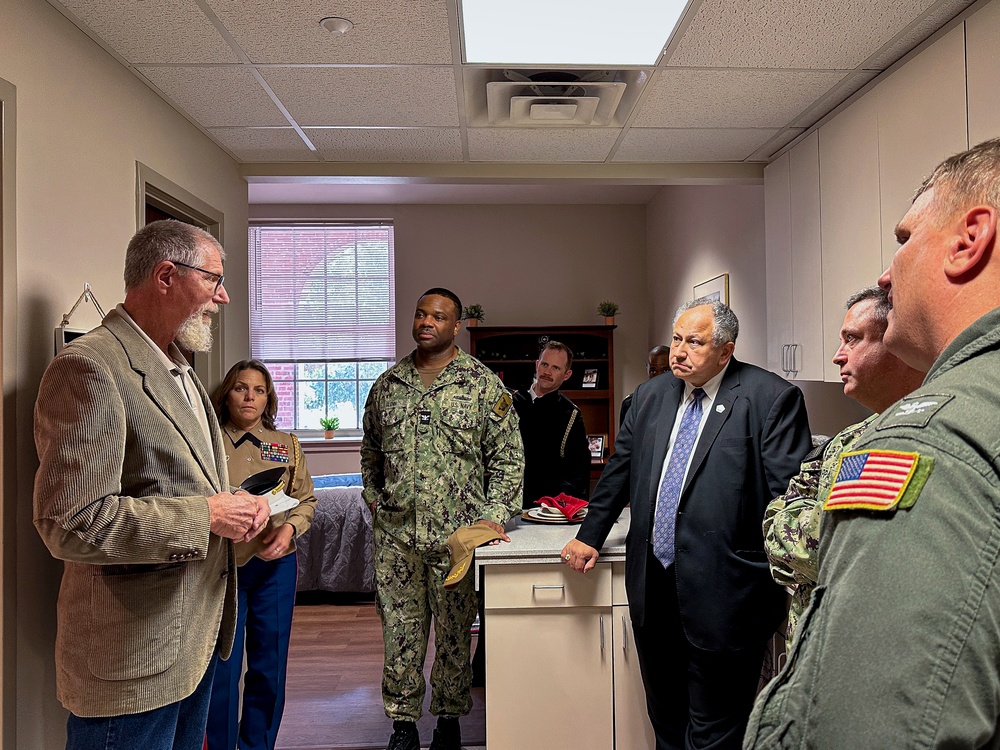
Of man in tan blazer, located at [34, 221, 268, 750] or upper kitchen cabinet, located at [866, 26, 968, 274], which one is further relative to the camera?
upper kitchen cabinet, located at [866, 26, 968, 274]

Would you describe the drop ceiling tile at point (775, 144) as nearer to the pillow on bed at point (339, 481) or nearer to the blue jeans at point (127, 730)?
the blue jeans at point (127, 730)

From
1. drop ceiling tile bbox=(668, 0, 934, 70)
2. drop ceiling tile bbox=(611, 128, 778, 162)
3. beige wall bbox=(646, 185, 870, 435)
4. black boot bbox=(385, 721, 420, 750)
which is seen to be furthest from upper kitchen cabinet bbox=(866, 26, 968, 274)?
black boot bbox=(385, 721, 420, 750)

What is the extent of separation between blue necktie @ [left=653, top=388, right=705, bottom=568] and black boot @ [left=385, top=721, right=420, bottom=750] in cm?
122

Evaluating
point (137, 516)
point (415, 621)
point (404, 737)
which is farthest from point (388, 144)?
point (404, 737)

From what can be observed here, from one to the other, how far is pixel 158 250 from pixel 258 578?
4.39ft

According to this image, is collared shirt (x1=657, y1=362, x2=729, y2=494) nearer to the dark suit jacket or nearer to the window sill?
the dark suit jacket

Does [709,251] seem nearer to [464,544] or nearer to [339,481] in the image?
[339,481]

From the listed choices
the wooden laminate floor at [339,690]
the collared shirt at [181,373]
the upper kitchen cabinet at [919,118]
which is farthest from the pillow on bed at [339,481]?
the upper kitchen cabinet at [919,118]

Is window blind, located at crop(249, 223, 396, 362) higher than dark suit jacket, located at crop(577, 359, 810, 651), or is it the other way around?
window blind, located at crop(249, 223, 396, 362)

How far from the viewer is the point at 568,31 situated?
224 centimetres

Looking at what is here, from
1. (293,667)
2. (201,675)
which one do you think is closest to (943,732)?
(201,675)

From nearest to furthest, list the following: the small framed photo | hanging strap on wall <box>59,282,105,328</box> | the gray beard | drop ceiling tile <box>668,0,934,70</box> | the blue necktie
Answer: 1. the gray beard
2. hanging strap on wall <box>59,282,105,328</box>
3. drop ceiling tile <box>668,0,934,70</box>
4. the blue necktie
5. the small framed photo

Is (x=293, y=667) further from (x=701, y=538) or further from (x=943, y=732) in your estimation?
(x=943, y=732)

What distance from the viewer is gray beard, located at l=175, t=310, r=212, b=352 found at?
1.82m
